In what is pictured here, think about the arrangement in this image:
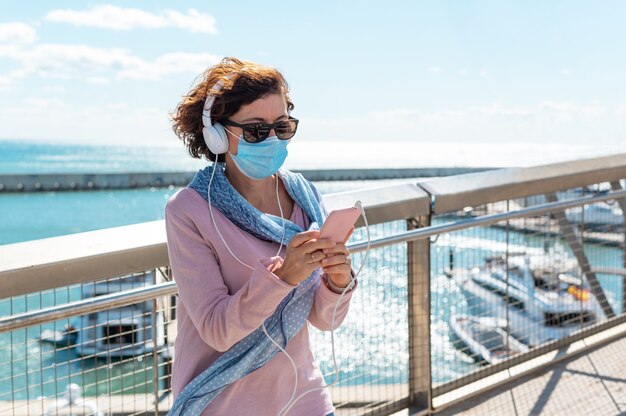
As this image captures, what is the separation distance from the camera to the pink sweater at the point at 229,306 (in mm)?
1475

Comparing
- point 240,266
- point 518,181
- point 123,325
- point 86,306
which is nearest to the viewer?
point 240,266

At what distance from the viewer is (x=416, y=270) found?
10.5 ft

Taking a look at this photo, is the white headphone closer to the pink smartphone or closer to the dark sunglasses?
the dark sunglasses

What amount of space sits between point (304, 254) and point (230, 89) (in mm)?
419

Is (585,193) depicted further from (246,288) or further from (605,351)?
(246,288)

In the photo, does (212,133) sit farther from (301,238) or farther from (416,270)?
(416,270)

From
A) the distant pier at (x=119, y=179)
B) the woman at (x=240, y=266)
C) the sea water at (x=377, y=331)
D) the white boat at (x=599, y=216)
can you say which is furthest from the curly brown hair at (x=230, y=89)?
the distant pier at (x=119, y=179)

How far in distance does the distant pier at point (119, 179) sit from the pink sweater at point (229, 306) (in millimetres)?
88930

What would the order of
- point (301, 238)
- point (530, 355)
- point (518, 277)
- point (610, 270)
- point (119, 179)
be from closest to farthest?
1. point (301, 238)
2. point (530, 355)
3. point (610, 270)
4. point (518, 277)
5. point (119, 179)

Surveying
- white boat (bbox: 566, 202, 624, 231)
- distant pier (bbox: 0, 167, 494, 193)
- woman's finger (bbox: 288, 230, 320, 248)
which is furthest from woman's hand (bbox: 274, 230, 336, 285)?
distant pier (bbox: 0, 167, 494, 193)

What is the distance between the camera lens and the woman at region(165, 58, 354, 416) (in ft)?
5.02

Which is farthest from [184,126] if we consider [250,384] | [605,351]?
[605,351]

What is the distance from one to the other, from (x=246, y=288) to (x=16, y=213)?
9117 centimetres

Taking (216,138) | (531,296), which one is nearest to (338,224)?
(216,138)
